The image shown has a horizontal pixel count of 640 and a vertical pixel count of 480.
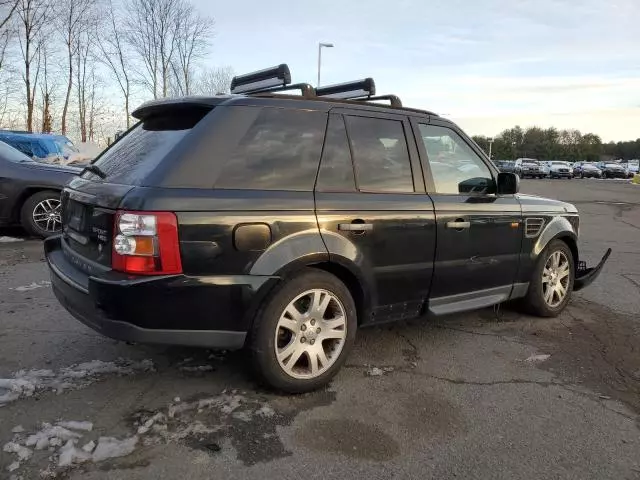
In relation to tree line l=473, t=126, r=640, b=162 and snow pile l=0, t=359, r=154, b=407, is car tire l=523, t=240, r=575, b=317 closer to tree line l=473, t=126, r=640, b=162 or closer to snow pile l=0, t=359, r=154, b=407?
snow pile l=0, t=359, r=154, b=407

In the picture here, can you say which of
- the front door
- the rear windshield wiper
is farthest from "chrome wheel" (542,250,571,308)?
the rear windshield wiper

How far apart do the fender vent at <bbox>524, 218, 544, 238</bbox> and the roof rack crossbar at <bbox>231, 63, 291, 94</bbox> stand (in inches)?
92.7

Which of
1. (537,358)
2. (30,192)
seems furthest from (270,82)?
(30,192)

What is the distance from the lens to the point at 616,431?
310 cm

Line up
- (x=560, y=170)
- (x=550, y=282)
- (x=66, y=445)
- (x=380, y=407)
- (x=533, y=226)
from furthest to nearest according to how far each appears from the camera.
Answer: (x=560, y=170), (x=550, y=282), (x=533, y=226), (x=380, y=407), (x=66, y=445)

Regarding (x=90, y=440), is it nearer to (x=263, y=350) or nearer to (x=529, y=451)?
(x=263, y=350)

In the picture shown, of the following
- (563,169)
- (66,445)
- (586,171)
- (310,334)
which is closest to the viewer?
(66,445)

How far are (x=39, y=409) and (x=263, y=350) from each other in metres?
1.27

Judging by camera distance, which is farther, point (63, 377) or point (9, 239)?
point (9, 239)

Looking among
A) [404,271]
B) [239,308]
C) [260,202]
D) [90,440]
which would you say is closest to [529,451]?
[404,271]

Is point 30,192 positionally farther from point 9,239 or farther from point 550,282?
point 550,282

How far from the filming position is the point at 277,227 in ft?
10.3

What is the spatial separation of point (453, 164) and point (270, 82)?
5.04 ft

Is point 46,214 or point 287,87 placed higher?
point 287,87
